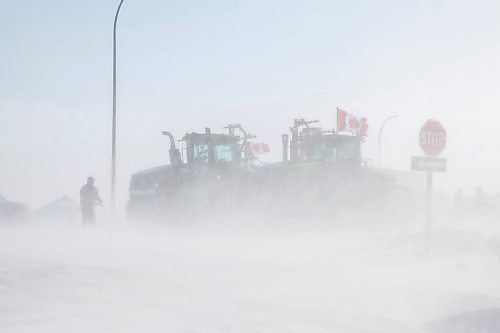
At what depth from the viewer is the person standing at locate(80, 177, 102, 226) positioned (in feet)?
58.0

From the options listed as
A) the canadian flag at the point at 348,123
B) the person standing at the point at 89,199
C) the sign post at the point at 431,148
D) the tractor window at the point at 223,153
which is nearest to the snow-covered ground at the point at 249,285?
the sign post at the point at 431,148

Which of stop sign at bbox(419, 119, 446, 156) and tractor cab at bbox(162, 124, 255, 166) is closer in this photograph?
stop sign at bbox(419, 119, 446, 156)

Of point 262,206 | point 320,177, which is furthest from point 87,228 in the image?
point 320,177

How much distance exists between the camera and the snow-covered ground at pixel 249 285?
22.5ft

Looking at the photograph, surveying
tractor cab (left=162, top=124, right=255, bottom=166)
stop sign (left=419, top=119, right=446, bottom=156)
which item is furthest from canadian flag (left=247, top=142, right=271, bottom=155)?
stop sign (left=419, top=119, right=446, bottom=156)

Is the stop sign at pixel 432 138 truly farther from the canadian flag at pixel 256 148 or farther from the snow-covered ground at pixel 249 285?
the canadian flag at pixel 256 148

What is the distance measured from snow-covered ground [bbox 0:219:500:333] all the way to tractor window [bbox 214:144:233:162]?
5.43 meters

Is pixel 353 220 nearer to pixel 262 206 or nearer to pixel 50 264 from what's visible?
pixel 262 206

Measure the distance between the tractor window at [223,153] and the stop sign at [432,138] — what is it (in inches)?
335

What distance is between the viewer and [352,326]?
705 centimetres

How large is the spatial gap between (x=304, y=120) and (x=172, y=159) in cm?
423

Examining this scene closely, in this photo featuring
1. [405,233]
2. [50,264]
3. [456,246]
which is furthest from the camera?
[405,233]

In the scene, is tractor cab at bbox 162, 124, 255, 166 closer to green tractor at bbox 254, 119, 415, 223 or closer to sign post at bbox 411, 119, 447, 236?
green tractor at bbox 254, 119, 415, 223

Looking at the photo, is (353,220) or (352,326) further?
(353,220)
